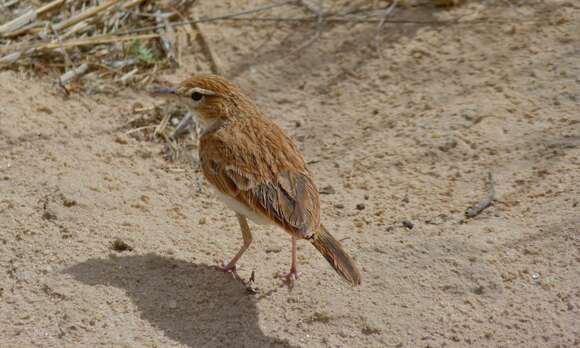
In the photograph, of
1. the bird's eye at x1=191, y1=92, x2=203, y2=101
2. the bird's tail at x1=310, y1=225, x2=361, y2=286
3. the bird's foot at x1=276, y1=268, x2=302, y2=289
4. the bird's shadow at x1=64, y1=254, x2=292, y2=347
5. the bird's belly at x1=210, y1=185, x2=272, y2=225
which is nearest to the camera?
Answer: the bird's tail at x1=310, y1=225, x2=361, y2=286

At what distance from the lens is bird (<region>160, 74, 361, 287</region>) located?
18.5 feet

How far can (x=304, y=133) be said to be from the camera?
7.93 meters

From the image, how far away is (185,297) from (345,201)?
1.70 m

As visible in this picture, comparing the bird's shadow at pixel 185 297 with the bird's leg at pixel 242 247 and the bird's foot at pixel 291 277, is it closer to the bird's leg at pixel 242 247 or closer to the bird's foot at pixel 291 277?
the bird's leg at pixel 242 247

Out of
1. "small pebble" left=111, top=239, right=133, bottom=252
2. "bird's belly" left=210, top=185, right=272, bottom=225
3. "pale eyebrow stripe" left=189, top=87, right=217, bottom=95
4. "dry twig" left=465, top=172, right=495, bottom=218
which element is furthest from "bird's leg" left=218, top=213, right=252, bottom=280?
"dry twig" left=465, top=172, right=495, bottom=218

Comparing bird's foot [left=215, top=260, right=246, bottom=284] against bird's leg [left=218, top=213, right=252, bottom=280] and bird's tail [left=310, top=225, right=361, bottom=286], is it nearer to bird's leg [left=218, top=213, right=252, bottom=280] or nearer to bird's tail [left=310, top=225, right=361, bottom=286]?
bird's leg [left=218, top=213, right=252, bottom=280]

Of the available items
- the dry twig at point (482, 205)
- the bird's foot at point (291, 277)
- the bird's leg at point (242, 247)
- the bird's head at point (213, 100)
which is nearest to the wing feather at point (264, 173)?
the bird's head at point (213, 100)

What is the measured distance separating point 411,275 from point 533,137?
1864mm

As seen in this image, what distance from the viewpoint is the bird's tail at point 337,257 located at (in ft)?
17.8

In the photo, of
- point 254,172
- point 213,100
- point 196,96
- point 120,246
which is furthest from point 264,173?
point 120,246

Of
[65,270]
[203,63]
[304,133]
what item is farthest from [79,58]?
[65,270]

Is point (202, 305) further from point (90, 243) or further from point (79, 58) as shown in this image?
point (79, 58)

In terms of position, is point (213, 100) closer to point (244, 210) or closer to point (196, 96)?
point (196, 96)

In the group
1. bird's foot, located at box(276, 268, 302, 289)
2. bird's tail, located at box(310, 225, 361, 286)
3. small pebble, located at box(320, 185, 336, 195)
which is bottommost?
small pebble, located at box(320, 185, 336, 195)
